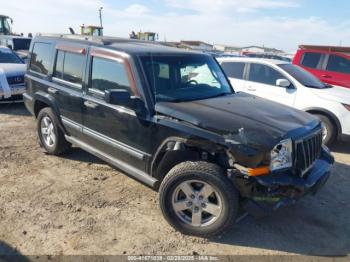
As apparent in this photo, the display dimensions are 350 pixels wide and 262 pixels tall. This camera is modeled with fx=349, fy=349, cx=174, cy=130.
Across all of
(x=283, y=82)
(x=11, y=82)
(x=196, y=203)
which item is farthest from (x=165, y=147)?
(x=11, y=82)

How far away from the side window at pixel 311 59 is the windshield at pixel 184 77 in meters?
6.34

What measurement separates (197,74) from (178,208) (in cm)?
193

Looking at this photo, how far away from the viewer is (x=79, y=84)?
4.90 metres

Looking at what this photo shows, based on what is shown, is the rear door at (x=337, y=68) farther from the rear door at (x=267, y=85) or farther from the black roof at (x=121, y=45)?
the black roof at (x=121, y=45)

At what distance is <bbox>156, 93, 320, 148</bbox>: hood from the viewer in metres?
3.42

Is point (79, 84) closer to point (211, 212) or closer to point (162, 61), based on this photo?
point (162, 61)

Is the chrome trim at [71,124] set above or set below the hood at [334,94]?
below

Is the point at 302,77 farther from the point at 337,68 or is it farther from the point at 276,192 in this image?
the point at 276,192

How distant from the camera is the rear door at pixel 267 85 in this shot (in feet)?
24.4

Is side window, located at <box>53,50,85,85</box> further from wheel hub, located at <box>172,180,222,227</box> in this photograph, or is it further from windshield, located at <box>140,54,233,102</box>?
wheel hub, located at <box>172,180,222,227</box>

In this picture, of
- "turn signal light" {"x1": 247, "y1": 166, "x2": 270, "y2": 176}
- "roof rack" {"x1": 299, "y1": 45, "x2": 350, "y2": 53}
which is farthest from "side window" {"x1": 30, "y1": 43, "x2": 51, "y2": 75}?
"roof rack" {"x1": 299, "y1": 45, "x2": 350, "y2": 53}

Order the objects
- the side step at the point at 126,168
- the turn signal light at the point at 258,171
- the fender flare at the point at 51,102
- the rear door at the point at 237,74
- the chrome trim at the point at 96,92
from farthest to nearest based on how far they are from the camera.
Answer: the rear door at the point at 237,74
the fender flare at the point at 51,102
the chrome trim at the point at 96,92
the side step at the point at 126,168
the turn signal light at the point at 258,171

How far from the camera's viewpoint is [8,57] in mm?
10453

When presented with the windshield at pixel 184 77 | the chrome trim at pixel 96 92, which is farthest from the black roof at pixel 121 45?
the chrome trim at pixel 96 92
